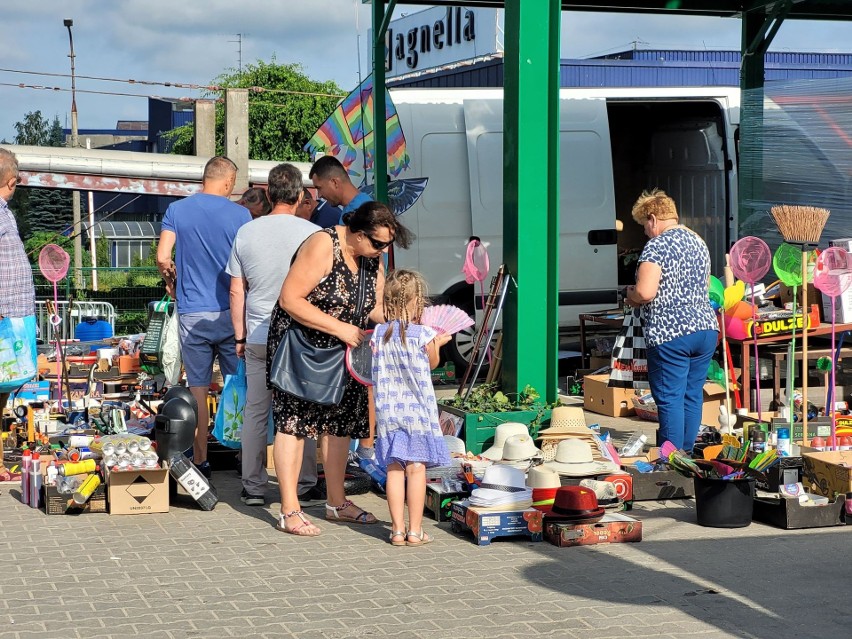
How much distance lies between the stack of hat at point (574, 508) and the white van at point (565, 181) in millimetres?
5851

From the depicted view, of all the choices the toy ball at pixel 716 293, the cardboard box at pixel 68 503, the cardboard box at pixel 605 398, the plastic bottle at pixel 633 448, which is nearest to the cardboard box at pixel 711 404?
the cardboard box at pixel 605 398

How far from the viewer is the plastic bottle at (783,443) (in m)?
6.68

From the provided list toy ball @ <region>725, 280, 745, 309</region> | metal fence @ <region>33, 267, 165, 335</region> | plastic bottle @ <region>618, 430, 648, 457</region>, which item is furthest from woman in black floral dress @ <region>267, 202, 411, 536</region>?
metal fence @ <region>33, 267, 165, 335</region>

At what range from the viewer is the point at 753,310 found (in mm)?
8336

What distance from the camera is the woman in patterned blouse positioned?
7012 millimetres

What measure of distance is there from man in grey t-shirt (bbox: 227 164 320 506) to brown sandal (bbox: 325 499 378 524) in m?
0.59

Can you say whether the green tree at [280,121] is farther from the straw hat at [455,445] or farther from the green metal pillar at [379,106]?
the straw hat at [455,445]

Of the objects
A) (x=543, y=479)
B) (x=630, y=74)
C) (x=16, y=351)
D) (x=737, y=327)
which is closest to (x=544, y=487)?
(x=543, y=479)

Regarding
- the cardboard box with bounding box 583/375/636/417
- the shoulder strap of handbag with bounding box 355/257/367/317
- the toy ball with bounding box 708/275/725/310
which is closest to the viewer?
the shoulder strap of handbag with bounding box 355/257/367/317

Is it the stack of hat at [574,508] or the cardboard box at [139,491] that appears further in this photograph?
the cardboard box at [139,491]

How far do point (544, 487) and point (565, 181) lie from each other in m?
6.48

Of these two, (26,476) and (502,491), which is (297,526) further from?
(26,476)

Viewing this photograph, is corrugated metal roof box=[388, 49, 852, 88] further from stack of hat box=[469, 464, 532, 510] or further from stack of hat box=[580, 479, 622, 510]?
stack of hat box=[469, 464, 532, 510]

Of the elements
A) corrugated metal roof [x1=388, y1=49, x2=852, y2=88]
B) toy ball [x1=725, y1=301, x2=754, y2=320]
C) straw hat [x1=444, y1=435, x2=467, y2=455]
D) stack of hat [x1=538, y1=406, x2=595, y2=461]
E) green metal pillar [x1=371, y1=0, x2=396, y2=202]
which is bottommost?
straw hat [x1=444, y1=435, x2=467, y2=455]
